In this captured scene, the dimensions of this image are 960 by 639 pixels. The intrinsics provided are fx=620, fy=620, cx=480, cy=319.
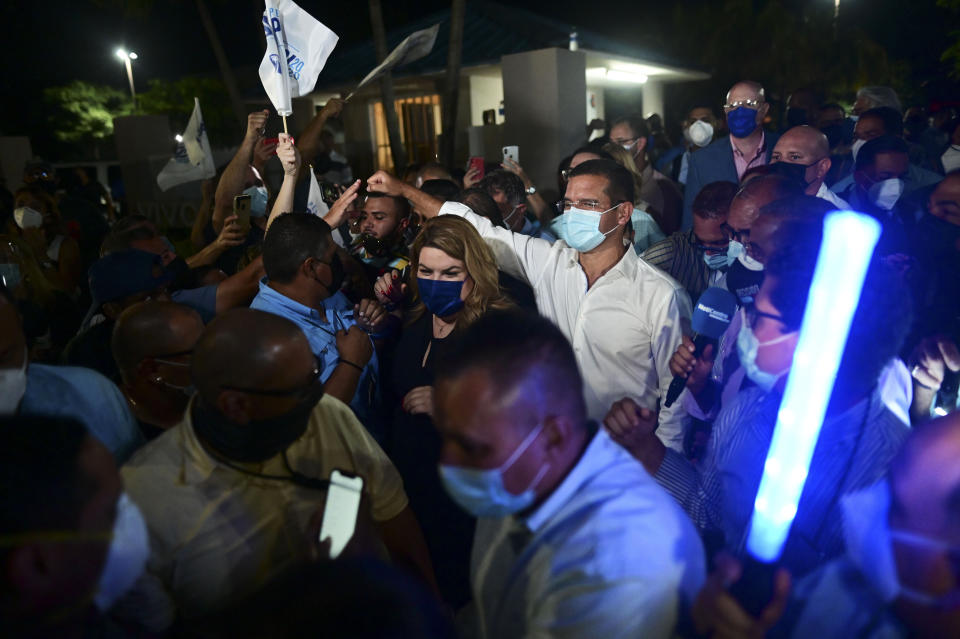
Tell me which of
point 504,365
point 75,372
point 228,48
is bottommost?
point 75,372

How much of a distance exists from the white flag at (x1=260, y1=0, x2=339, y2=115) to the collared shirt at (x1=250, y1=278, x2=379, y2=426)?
1917mm

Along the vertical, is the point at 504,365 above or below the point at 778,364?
above

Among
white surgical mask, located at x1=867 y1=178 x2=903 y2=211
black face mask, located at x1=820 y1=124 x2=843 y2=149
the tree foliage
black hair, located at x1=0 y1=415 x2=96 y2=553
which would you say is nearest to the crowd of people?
black hair, located at x1=0 y1=415 x2=96 y2=553

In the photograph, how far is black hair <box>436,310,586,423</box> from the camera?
1.66m

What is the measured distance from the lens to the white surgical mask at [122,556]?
4.60 feet

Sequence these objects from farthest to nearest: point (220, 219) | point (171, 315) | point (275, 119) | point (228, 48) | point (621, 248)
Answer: point (228, 48) → point (275, 119) → point (220, 219) → point (621, 248) → point (171, 315)

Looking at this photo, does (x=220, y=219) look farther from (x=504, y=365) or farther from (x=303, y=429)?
(x=504, y=365)

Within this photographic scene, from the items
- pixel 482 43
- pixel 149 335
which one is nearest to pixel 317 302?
pixel 149 335

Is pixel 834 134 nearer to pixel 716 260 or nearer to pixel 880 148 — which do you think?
pixel 880 148

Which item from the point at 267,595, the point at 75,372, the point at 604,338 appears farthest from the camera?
the point at 604,338

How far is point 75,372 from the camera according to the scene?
2428 mm

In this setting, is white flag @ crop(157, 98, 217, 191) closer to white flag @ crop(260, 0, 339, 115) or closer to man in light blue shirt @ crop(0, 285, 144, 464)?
white flag @ crop(260, 0, 339, 115)

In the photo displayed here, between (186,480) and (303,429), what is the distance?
1.26 ft

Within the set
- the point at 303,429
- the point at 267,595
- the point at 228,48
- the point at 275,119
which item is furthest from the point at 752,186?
the point at 228,48
